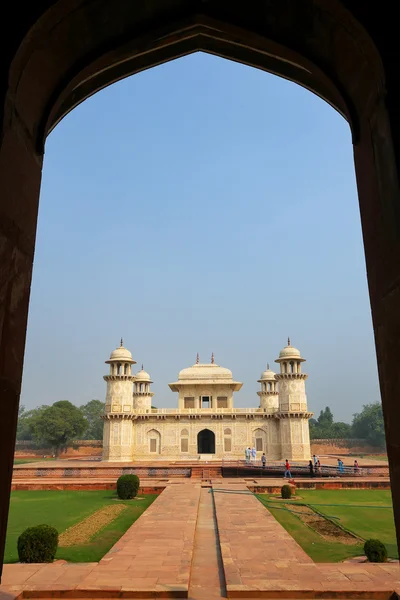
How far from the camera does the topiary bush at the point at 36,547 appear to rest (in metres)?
6.71

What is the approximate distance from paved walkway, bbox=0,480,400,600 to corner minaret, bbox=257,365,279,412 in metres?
26.9

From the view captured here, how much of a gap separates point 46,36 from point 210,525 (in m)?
9.33

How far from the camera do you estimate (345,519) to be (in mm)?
10531

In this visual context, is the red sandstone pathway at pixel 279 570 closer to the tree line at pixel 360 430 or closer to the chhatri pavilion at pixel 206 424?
the chhatri pavilion at pixel 206 424

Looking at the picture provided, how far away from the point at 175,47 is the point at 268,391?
33677mm

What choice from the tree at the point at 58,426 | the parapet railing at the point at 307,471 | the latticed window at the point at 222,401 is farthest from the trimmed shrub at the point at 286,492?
the tree at the point at 58,426

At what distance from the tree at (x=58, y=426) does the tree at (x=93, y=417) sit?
2081cm

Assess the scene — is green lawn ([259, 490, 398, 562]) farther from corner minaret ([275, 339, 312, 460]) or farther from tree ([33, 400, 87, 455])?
tree ([33, 400, 87, 455])

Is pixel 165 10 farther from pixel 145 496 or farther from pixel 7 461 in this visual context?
pixel 145 496

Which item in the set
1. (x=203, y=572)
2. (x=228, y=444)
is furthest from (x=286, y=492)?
(x=228, y=444)

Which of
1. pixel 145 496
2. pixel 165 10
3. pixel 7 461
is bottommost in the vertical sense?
pixel 145 496

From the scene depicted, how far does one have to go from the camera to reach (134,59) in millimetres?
3641

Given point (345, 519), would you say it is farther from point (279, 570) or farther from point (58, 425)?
point (58, 425)

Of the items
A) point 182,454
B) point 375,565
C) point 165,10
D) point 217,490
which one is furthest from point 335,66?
point 182,454
